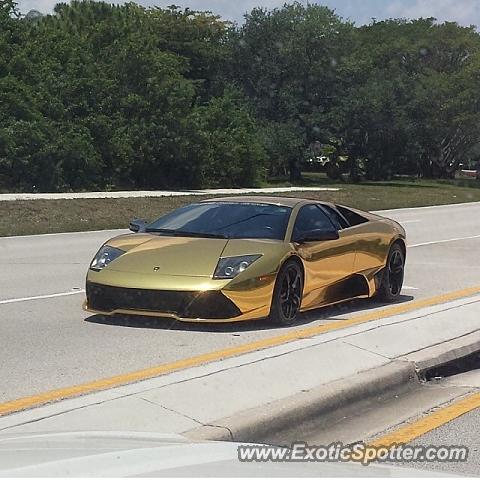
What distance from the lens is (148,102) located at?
39844 mm

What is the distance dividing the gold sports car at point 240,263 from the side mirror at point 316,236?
11 millimetres

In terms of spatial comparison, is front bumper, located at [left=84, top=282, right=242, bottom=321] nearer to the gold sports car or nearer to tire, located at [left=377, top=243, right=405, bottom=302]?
the gold sports car

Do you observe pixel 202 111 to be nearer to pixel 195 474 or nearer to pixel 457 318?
pixel 457 318

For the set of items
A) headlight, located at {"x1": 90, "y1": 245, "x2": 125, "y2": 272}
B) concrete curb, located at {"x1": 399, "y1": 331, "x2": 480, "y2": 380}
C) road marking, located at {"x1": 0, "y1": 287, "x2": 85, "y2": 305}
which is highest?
headlight, located at {"x1": 90, "y1": 245, "x2": 125, "y2": 272}

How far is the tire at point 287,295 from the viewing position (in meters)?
9.13

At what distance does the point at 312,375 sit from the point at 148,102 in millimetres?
34136

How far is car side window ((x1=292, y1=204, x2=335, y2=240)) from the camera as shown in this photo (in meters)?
9.82

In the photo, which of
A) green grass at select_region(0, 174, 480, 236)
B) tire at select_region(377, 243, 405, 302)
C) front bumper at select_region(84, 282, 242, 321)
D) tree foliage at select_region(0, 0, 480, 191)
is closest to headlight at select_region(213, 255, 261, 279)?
front bumper at select_region(84, 282, 242, 321)

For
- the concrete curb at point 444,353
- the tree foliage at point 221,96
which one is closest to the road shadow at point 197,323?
the concrete curb at point 444,353

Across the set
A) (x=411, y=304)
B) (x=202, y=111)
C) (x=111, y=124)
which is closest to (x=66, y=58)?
(x=111, y=124)

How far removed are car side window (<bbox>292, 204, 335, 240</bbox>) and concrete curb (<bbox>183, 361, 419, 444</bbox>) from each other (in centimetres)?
274

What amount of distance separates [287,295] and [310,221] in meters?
1.17

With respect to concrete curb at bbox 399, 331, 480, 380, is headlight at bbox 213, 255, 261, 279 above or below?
above

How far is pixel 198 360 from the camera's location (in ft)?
24.6
